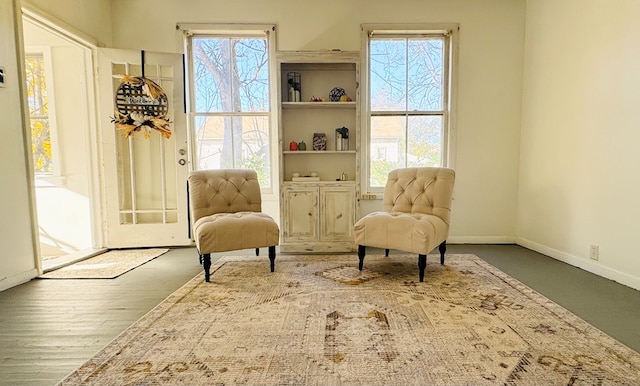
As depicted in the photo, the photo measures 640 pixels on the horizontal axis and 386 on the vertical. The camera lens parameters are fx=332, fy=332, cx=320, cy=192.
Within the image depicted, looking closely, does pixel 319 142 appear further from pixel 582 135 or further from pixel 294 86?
pixel 582 135

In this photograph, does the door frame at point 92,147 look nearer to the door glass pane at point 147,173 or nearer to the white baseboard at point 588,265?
the door glass pane at point 147,173

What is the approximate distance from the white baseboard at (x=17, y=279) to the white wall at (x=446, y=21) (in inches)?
103

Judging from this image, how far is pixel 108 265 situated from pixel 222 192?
130 centimetres

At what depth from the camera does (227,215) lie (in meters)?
2.95

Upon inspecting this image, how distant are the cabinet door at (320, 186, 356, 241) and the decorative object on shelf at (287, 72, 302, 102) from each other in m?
1.07

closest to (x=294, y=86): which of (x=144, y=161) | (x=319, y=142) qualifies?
(x=319, y=142)

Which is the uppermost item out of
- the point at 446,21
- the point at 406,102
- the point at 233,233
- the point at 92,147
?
the point at 446,21

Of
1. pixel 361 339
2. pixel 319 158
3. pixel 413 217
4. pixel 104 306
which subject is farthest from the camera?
pixel 319 158

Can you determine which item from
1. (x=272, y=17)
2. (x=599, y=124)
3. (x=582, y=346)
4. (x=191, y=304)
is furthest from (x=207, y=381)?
(x=272, y=17)

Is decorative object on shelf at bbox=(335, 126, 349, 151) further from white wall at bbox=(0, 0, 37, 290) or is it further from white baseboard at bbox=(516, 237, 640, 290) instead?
white wall at bbox=(0, 0, 37, 290)

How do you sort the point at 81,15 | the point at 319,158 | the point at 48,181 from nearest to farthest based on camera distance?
1. the point at 81,15
2. the point at 319,158
3. the point at 48,181

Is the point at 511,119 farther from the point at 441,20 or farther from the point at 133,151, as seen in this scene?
the point at 133,151

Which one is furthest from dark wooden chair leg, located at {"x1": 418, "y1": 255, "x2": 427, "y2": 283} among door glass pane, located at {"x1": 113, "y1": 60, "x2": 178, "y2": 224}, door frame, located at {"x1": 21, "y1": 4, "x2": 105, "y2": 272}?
door frame, located at {"x1": 21, "y1": 4, "x2": 105, "y2": 272}

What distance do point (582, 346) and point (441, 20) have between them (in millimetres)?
3500
